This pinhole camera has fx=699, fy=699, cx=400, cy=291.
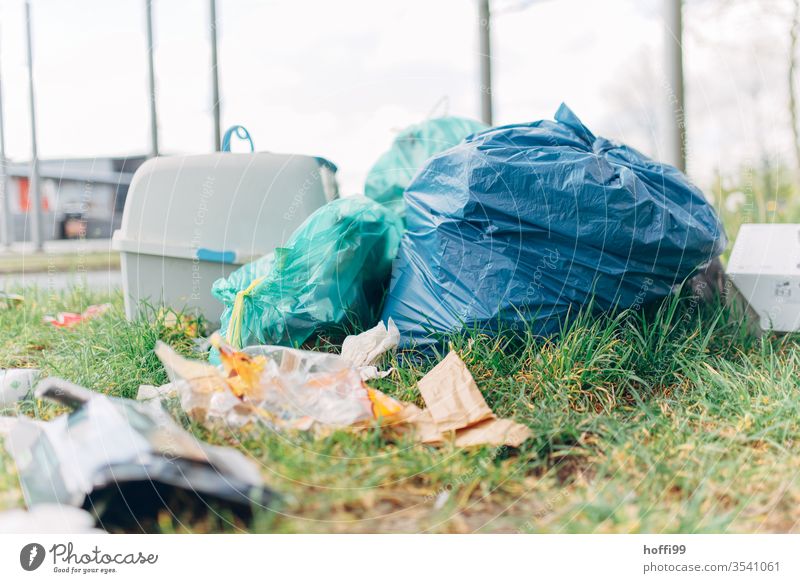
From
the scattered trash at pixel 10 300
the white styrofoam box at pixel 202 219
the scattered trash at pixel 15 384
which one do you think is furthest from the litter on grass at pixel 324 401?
the scattered trash at pixel 10 300

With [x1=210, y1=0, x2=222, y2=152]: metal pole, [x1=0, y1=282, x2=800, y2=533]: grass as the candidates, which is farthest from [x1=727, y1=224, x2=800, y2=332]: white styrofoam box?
[x1=210, y1=0, x2=222, y2=152]: metal pole

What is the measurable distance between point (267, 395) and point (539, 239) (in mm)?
803

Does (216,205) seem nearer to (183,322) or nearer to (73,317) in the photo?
(183,322)

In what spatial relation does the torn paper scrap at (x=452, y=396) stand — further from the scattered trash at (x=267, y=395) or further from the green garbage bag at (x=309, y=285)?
the green garbage bag at (x=309, y=285)

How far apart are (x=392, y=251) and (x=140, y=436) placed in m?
0.98

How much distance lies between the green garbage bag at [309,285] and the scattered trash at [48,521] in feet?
2.19

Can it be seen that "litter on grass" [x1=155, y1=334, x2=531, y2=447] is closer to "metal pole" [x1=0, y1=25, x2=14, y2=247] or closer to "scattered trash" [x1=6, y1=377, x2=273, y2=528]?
"scattered trash" [x1=6, y1=377, x2=273, y2=528]

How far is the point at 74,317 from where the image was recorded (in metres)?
2.53

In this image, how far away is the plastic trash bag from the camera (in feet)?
5.92

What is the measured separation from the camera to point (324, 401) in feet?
5.20

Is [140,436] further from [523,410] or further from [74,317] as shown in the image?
[74,317]

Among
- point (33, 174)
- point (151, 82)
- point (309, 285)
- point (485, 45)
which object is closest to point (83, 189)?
point (33, 174)

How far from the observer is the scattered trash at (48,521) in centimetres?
132

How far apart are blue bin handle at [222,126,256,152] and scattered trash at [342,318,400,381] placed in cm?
80
